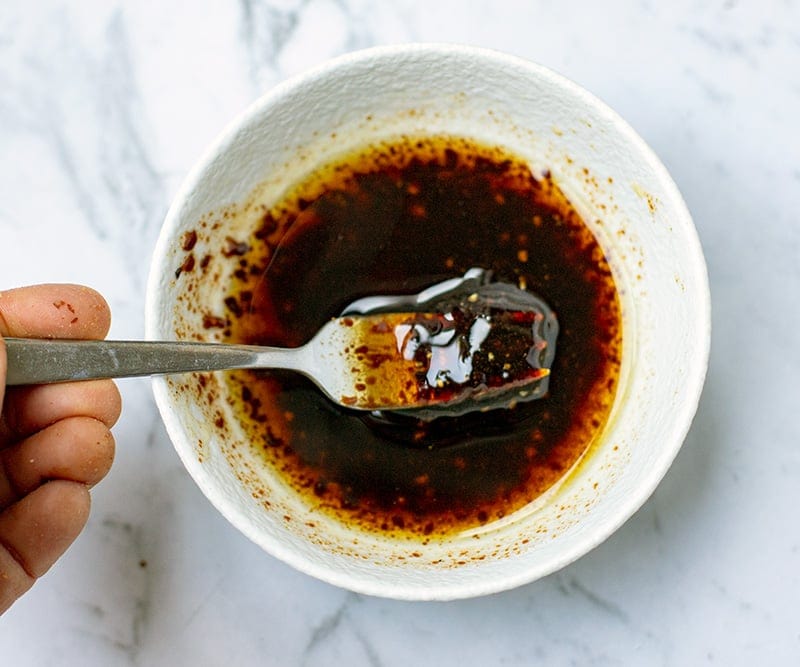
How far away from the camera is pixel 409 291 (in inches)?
41.2

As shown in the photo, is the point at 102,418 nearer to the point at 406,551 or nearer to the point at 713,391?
the point at 406,551

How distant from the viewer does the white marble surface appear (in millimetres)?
1068

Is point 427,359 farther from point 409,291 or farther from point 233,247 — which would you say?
point 233,247

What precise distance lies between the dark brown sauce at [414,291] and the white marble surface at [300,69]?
0.40 feet

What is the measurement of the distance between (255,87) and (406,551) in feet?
1.78

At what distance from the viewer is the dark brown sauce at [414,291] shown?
102 cm

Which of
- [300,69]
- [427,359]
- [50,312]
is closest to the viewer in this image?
[50,312]

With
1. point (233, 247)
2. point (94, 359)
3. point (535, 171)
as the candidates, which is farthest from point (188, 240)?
point (535, 171)

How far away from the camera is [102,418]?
0.93 m

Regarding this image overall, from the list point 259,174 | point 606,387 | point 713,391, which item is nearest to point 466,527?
point 606,387

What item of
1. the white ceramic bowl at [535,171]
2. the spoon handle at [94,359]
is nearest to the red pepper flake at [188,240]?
the white ceramic bowl at [535,171]

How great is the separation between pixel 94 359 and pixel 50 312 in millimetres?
135

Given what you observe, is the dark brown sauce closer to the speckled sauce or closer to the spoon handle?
the speckled sauce

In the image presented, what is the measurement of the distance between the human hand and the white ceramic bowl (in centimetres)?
8
